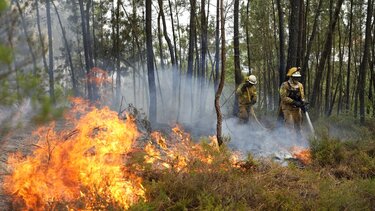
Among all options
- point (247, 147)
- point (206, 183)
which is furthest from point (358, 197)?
point (247, 147)

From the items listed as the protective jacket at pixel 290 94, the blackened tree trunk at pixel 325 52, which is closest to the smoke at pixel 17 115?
the protective jacket at pixel 290 94

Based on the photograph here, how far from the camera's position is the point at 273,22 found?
24062 mm

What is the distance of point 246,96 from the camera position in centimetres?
1060

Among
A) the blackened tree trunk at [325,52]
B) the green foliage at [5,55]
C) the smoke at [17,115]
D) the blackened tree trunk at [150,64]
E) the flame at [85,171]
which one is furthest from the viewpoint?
the blackened tree trunk at [325,52]

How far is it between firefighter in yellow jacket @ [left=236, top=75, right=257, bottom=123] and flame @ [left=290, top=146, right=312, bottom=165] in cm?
228

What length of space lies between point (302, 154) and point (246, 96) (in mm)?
2951

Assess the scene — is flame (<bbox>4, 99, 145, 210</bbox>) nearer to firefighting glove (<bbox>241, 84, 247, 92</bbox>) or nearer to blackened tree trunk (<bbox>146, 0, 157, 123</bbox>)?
firefighting glove (<bbox>241, 84, 247, 92</bbox>)

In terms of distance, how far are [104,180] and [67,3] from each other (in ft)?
74.9

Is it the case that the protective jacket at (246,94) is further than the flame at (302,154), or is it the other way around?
the protective jacket at (246,94)

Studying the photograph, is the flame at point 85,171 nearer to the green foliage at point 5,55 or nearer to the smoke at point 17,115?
the smoke at point 17,115

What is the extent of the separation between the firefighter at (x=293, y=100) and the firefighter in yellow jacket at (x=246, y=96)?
3.69ft

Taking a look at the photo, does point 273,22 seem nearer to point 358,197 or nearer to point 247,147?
point 247,147

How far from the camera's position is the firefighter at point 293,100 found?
371 inches

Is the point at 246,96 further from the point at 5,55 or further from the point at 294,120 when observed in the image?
the point at 5,55
